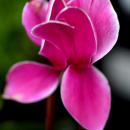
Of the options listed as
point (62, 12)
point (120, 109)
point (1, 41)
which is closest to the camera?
point (62, 12)

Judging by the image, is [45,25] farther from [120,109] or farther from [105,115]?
[120,109]

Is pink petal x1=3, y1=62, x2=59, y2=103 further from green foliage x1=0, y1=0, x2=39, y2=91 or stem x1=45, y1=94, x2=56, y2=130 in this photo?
green foliage x1=0, y1=0, x2=39, y2=91

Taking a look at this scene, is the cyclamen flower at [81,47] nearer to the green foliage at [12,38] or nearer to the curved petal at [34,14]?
the curved petal at [34,14]

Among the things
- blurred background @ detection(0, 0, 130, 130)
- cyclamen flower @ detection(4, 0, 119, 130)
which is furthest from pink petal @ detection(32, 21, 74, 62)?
blurred background @ detection(0, 0, 130, 130)

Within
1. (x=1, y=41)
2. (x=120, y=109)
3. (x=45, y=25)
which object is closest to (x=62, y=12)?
(x=45, y=25)

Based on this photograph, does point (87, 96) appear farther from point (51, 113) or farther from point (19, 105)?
point (19, 105)

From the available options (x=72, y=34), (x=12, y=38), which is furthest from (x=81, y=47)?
(x=12, y=38)
